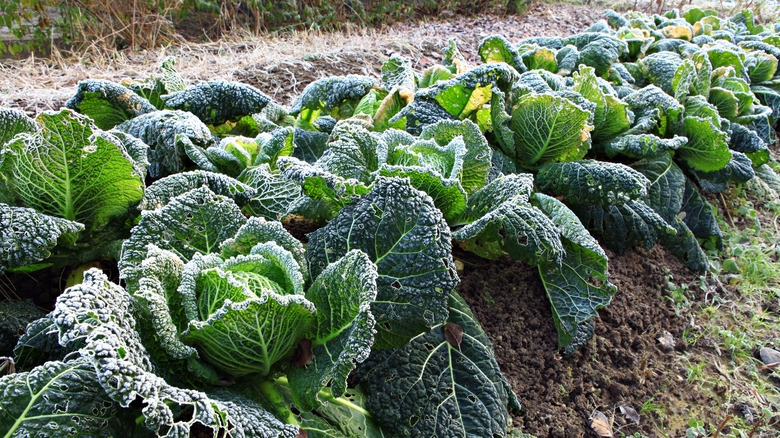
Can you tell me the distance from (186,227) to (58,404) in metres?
0.57

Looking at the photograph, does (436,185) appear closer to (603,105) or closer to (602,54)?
(603,105)

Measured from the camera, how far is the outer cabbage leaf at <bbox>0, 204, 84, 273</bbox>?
55.0 inches

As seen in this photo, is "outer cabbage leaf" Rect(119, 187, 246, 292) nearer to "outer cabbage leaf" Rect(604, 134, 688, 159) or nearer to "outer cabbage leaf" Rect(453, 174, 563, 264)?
"outer cabbage leaf" Rect(453, 174, 563, 264)

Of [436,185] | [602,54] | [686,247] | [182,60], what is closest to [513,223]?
[436,185]

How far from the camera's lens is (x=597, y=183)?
2336 mm

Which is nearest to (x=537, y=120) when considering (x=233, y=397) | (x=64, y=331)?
(x=233, y=397)

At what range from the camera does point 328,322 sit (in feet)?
4.58

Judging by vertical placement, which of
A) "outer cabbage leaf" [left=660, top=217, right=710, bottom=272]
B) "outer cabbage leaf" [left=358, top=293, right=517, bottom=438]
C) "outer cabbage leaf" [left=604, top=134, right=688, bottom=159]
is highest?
"outer cabbage leaf" [left=604, top=134, right=688, bottom=159]

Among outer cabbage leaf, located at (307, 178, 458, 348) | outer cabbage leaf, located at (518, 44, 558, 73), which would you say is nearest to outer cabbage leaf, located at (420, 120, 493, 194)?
outer cabbage leaf, located at (307, 178, 458, 348)

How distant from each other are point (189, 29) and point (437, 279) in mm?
5631

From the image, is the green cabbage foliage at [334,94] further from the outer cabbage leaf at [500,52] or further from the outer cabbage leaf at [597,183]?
the outer cabbage leaf at [597,183]

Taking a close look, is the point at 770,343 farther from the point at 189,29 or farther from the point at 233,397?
the point at 189,29

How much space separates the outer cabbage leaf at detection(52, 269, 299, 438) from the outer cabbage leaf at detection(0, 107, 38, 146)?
822 millimetres

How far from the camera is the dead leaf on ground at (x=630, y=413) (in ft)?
6.60
